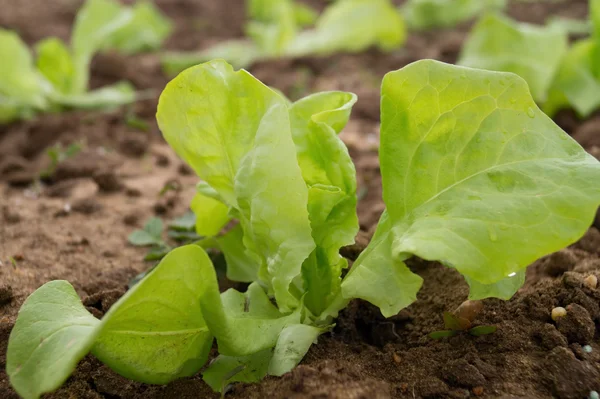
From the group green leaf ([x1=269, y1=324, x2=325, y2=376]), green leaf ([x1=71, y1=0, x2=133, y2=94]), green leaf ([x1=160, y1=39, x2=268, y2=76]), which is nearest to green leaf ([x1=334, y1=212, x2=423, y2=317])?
green leaf ([x1=269, y1=324, x2=325, y2=376])

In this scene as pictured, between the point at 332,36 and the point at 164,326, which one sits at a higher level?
the point at 164,326

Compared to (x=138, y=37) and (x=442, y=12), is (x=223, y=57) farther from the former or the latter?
(x=442, y=12)

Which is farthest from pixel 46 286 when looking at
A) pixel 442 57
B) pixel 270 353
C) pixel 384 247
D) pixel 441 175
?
pixel 442 57

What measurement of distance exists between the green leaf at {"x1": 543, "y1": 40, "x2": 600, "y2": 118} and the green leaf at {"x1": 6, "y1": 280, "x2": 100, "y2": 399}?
6.82 feet

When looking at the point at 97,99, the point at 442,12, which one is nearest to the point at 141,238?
the point at 97,99

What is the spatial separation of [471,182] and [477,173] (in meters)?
0.02

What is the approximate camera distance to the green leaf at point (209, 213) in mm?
1568

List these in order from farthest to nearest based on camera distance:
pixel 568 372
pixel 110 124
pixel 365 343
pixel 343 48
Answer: pixel 343 48 < pixel 110 124 < pixel 365 343 < pixel 568 372

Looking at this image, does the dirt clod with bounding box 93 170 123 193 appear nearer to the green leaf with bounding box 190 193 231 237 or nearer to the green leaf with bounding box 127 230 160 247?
the green leaf with bounding box 127 230 160 247

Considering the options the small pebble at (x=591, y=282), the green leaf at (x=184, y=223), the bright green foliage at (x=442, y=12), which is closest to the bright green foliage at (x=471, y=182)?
Result: the small pebble at (x=591, y=282)

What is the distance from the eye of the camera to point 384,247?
49.8 inches

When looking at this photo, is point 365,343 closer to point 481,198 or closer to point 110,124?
point 481,198

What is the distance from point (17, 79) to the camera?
2984 millimetres

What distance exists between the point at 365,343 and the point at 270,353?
0.74 ft
